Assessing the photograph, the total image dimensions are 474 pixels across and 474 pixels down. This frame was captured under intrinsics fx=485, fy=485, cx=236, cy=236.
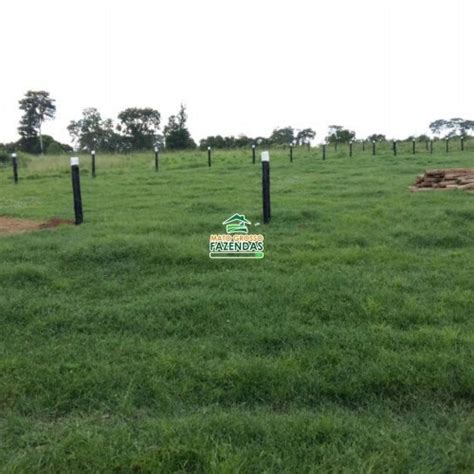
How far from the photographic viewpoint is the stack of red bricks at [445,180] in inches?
360

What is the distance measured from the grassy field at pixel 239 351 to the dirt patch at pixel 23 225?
0.91 metres

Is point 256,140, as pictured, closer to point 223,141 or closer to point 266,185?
point 223,141

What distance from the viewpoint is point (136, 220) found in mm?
6973

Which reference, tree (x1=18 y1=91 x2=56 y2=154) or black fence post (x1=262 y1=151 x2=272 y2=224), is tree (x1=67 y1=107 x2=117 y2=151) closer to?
tree (x1=18 y1=91 x2=56 y2=154)

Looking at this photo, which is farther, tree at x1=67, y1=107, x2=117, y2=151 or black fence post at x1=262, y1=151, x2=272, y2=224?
tree at x1=67, y1=107, x2=117, y2=151

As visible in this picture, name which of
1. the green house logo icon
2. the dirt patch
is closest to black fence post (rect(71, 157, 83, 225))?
the dirt patch

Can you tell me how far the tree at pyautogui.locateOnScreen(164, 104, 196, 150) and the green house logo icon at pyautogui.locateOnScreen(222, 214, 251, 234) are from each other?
31.9 meters

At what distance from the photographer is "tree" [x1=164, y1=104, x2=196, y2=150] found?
3866 cm

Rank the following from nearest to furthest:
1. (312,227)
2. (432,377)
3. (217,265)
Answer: (432,377) < (217,265) < (312,227)

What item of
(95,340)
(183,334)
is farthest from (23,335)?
(183,334)

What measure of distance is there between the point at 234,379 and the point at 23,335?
5.18 feet

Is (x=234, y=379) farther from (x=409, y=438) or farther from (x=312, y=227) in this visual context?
(x=312, y=227)

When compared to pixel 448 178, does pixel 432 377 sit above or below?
below

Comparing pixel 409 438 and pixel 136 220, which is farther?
pixel 136 220
